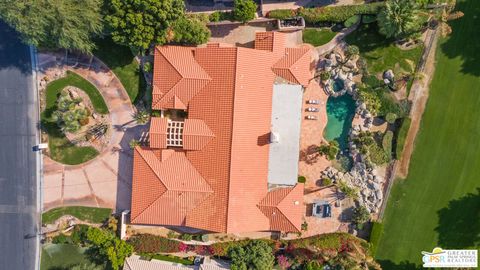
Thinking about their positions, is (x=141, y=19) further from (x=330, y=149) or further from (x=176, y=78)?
(x=330, y=149)

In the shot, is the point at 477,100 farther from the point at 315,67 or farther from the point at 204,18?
the point at 204,18

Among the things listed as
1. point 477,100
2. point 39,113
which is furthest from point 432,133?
point 39,113

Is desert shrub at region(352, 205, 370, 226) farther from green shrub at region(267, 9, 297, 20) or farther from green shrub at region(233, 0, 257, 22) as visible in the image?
green shrub at region(233, 0, 257, 22)

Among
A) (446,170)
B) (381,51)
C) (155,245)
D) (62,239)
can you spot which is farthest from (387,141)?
(62,239)

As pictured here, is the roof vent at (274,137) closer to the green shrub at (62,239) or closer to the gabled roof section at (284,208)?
the gabled roof section at (284,208)
